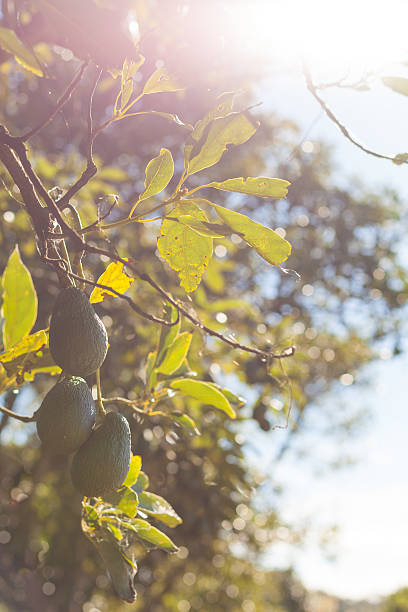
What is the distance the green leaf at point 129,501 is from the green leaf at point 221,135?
0.42 metres

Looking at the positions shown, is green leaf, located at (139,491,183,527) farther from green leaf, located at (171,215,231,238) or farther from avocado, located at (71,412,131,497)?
green leaf, located at (171,215,231,238)

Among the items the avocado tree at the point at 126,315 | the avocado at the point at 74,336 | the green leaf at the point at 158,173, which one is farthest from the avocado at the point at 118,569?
the green leaf at the point at 158,173

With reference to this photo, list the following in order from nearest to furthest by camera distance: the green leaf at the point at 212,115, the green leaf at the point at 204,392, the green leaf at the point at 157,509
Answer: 1. the green leaf at the point at 212,115
2. the green leaf at the point at 157,509
3. the green leaf at the point at 204,392

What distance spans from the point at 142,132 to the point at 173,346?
5272 mm

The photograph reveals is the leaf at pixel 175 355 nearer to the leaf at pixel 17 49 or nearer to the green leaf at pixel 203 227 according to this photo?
the green leaf at pixel 203 227

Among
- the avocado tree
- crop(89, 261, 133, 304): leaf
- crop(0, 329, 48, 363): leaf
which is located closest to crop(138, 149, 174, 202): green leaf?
the avocado tree

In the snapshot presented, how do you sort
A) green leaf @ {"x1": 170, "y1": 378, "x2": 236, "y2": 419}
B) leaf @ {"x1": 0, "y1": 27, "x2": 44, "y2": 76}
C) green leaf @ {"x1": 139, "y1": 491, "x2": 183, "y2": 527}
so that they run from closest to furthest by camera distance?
leaf @ {"x1": 0, "y1": 27, "x2": 44, "y2": 76} < green leaf @ {"x1": 139, "y1": 491, "x2": 183, "y2": 527} < green leaf @ {"x1": 170, "y1": 378, "x2": 236, "y2": 419}

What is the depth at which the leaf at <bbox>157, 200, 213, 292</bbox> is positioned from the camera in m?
0.71

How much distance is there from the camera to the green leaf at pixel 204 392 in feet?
3.03

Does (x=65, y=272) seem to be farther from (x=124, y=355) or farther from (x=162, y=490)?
(x=162, y=490)

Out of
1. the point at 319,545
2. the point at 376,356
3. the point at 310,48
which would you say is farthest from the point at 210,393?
the point at 319,545

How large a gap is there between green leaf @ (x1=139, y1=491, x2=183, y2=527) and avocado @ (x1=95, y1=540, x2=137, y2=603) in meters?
0.08

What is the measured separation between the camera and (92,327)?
64 cm

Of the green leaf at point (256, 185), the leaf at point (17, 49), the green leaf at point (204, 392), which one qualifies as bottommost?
the green leaf at point (204, 392)
